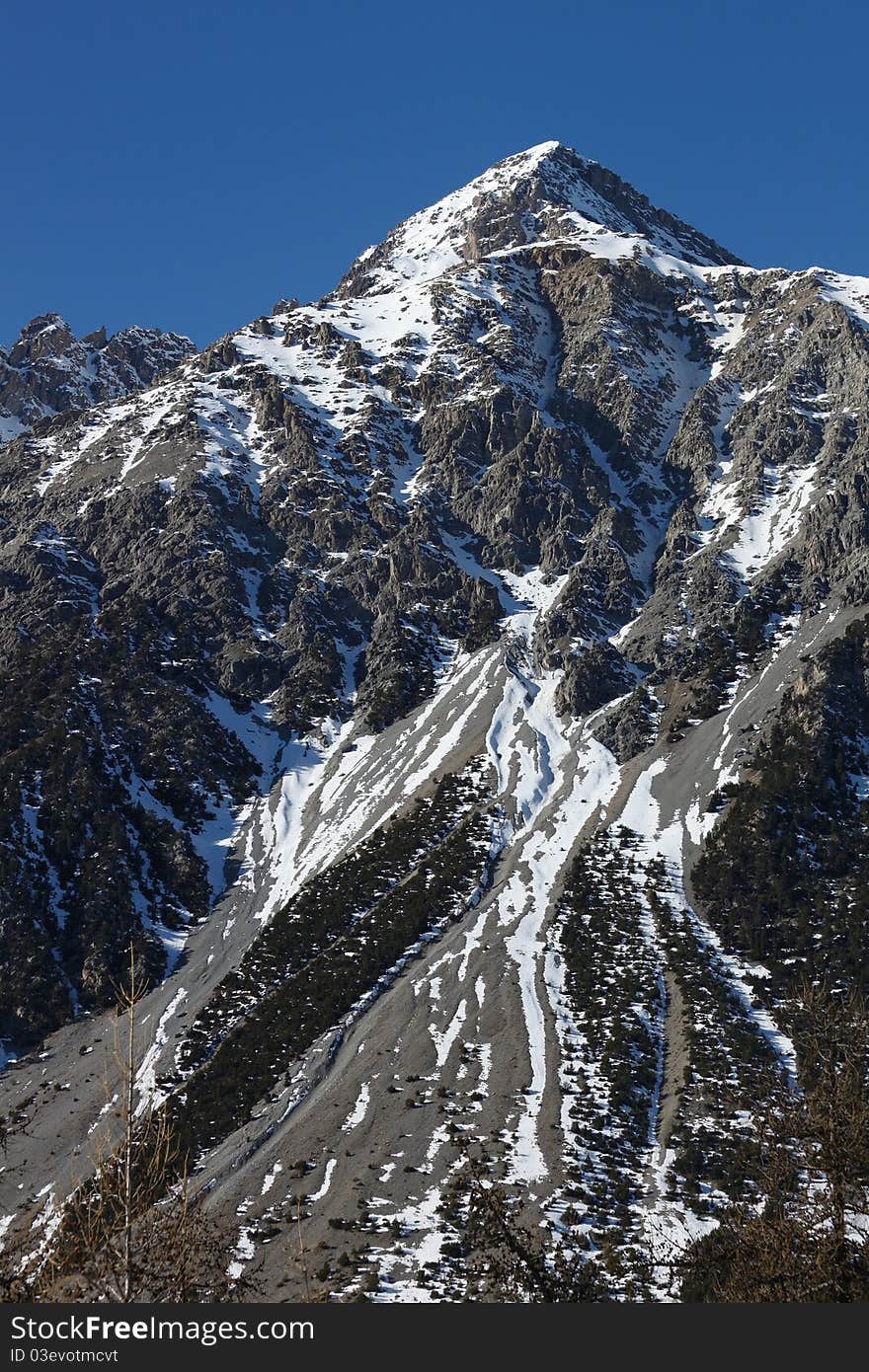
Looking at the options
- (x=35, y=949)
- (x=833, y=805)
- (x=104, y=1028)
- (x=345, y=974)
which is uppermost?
(x=35, y=949)

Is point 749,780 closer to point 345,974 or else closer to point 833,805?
point 833,805

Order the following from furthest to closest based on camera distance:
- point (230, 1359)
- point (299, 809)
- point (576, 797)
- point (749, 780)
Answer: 1. point (299, 809)
2. point (576, 797)
3. point (749, 780)
4. point (230, 1359)

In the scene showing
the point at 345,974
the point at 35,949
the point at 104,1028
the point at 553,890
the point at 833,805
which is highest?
the point at 35,949

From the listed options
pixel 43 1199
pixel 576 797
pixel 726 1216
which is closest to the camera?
pixel 726 1216

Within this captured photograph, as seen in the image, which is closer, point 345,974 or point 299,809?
point 345,974

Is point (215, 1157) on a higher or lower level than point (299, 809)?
lower

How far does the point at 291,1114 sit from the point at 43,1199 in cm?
2216

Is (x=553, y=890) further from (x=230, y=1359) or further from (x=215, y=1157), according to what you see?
(x=230, y=1359)

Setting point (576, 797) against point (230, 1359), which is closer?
point (230, 1359)

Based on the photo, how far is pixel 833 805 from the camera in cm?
15625

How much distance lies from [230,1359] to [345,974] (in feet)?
377

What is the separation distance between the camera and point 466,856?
159 meters

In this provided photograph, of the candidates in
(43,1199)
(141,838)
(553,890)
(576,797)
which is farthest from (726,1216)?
(141,838)

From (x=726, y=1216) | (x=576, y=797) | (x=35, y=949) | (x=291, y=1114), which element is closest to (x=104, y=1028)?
(x=35, y=949)
